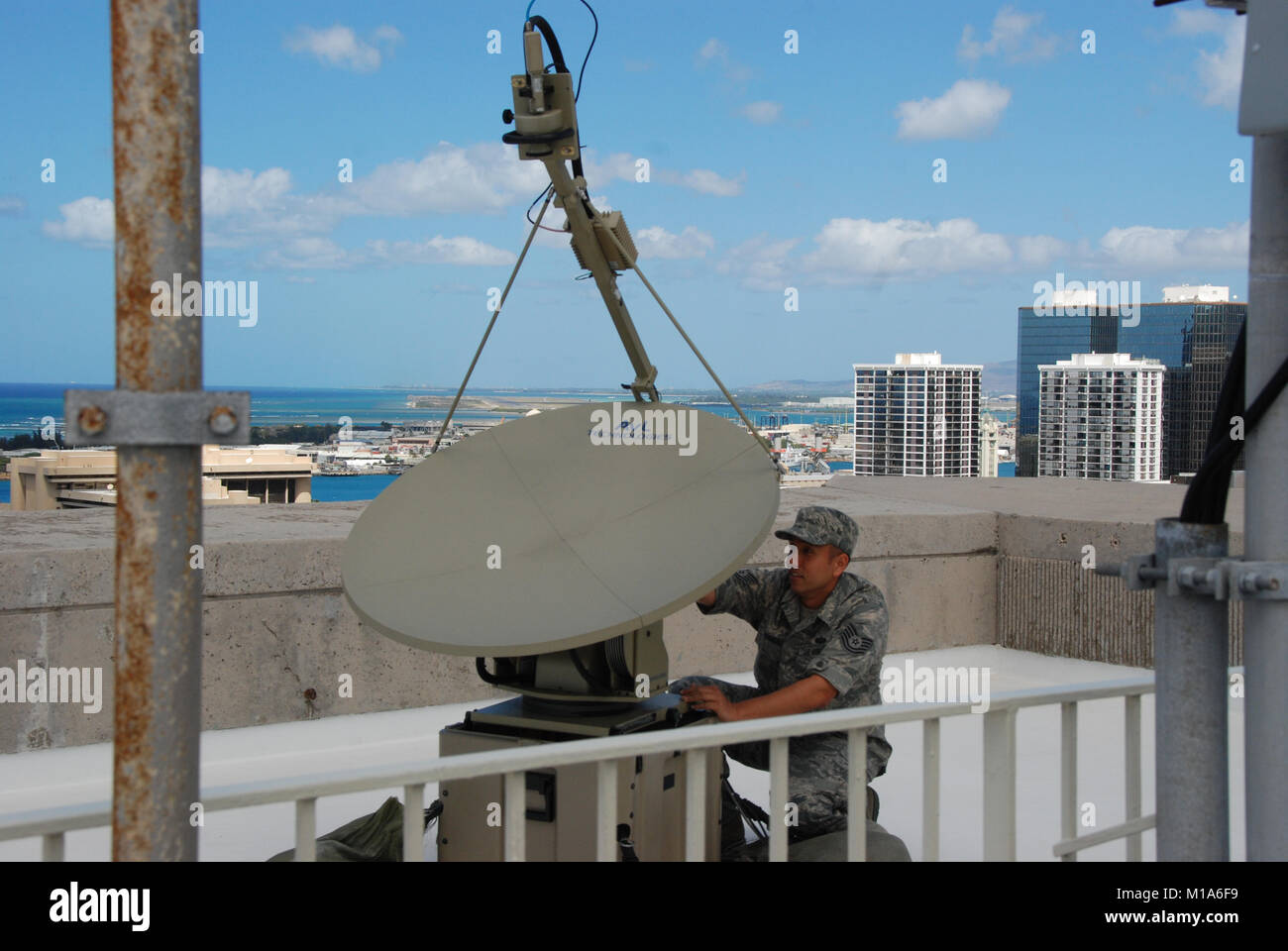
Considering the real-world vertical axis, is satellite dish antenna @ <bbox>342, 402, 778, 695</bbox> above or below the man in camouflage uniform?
above

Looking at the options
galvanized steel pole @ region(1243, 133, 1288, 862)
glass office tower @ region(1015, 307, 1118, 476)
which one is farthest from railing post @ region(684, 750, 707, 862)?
glass office tower @ region(1015, 307, 1118, 476)

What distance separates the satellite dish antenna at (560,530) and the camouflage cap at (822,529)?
269 mm

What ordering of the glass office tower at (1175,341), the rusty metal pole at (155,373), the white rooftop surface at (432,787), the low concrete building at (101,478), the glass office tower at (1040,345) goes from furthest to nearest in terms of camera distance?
the glass office tower at (1040,345) → the glass office tower at (1175,341) → the low concrete building at (101,478) → the white rooftop surface at (432,787) → the rusty metal pole at (155,373)

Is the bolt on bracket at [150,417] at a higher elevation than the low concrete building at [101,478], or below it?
higher

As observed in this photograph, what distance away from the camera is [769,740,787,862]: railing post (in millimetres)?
2768

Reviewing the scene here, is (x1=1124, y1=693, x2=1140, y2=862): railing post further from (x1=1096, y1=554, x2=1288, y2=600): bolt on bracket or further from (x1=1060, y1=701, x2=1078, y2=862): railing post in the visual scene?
(x1=1096, y1=554, x2=1288, y2=600): bolt on bracket

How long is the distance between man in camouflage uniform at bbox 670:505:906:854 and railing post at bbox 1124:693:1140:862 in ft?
3.58

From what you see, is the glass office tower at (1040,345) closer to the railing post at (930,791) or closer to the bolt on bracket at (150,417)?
the railing post at (930,791)

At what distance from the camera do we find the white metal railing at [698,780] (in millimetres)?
2295

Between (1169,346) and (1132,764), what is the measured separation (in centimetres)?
4049

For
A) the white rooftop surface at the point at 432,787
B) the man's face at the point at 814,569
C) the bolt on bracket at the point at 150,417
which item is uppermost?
the bolt on bracket at the point at 150,417

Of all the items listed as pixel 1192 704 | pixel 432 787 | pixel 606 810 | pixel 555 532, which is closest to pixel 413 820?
pixel 606 810

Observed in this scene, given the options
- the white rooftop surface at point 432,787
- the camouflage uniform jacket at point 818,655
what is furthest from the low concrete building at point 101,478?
the camouflage uniform jacket at point 818,655
